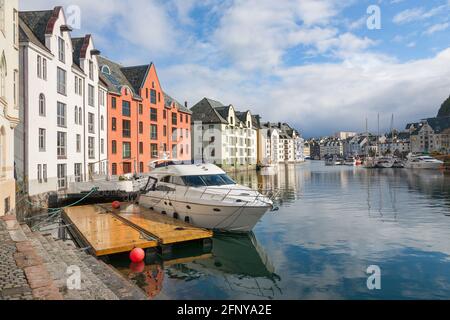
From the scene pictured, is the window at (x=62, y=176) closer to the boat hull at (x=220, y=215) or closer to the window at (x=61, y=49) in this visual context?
the window at (x=61, y=49)

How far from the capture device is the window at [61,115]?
33.0m

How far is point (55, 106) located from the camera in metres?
31.8

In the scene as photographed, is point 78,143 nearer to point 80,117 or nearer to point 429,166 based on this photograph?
point 80,117

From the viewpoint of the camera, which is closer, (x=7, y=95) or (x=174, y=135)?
(x=7, y=95)

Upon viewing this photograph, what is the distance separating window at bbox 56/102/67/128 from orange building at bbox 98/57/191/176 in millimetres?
12087

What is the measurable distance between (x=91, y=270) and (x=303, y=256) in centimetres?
897

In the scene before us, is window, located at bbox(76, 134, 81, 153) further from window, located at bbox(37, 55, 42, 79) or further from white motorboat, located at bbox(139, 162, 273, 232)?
white motorboat, located at bbox(139, 162, 273, 232)

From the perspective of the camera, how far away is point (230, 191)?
1947 centimetres

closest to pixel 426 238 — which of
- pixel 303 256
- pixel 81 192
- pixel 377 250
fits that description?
pixel 377 250

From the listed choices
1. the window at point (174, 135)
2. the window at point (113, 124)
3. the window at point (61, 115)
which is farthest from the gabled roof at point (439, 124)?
the window at point (61, 115)

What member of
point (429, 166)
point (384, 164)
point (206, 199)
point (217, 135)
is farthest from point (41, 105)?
point (384, 164)

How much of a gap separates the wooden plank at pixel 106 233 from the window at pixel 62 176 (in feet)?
30.4

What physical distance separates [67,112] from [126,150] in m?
15.7

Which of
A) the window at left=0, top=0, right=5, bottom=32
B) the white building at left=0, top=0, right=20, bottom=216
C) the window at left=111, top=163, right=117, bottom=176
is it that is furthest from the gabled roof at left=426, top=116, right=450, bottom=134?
the window at left=0, top=0, right=5, bottom=32
